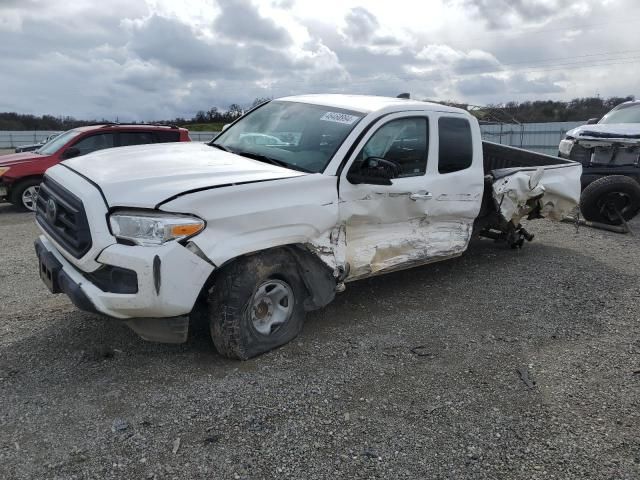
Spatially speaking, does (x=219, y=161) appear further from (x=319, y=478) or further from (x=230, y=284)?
(x=319, y=478)

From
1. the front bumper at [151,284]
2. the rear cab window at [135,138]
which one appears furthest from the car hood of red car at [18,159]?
the front bumper at [151,284]

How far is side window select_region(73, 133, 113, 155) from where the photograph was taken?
10.3 meters

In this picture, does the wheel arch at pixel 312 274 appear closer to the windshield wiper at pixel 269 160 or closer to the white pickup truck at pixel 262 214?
the white pickup truck at pixel 262 214

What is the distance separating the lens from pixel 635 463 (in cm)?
289

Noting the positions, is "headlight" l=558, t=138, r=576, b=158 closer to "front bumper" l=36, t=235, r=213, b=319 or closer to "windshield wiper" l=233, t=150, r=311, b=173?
Answer: "windshield wiper" l=233, t=150, r=311, b=173

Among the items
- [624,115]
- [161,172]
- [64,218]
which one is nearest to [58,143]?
[64,218]

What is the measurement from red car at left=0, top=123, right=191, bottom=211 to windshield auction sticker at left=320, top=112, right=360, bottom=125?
6901mm

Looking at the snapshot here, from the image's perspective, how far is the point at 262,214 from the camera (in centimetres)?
358

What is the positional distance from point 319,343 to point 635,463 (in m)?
2.17

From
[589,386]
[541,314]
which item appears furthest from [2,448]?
[541,314]

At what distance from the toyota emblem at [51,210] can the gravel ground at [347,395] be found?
939 millimetres

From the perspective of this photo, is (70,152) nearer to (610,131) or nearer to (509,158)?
(509,158)

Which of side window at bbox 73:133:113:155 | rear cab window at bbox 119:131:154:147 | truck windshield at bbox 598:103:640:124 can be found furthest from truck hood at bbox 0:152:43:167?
truck windshield at bbox 598:103:640:124

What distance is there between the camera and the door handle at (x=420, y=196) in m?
4.79
